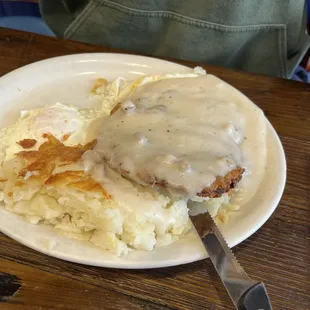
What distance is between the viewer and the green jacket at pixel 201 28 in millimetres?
1752

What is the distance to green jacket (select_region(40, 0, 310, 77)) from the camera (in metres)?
1.75

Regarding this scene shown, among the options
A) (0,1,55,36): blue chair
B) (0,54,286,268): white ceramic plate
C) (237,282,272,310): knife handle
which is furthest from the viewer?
(0,1,55,36): blue chair

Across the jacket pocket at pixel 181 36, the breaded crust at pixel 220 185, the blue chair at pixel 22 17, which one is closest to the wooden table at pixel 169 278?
the breaded crust at pixel 220 185

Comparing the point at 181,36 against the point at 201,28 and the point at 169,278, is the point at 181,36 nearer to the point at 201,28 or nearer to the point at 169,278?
the point at 201,28

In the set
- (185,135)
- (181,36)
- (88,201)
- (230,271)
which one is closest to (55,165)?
(88,201)

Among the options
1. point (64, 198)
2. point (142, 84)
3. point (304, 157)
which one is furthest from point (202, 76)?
point (64, 198)

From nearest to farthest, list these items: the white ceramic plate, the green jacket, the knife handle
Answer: the knife handle, the white ceramic plate, the green jacket

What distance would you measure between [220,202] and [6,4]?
1653mm

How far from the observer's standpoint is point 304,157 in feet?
4.73

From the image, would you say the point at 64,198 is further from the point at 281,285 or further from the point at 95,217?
the point at 281,285

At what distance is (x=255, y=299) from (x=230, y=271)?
3.6 inches

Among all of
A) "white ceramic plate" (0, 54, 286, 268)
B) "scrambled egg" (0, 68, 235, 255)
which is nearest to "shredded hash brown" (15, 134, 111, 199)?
"scrambled egg" (0, 68, 235, 255)

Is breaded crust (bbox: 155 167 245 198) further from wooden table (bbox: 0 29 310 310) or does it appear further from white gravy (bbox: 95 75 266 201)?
wooden table (bbox: 0 29 310 310)

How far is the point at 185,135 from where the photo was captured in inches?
46.7
